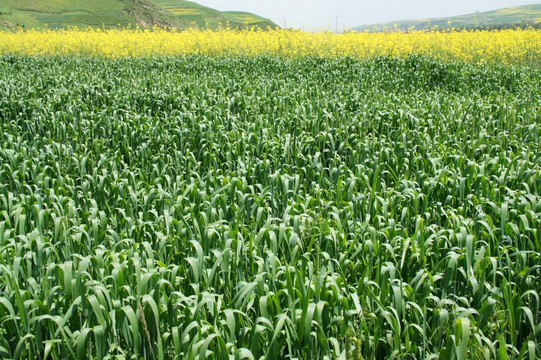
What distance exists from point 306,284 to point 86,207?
3126 millimetres

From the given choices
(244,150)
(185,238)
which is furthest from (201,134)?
(185,238)

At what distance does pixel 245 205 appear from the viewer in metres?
4.78

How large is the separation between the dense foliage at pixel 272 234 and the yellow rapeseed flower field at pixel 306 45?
30.3 ft

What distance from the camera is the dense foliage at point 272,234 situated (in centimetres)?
266

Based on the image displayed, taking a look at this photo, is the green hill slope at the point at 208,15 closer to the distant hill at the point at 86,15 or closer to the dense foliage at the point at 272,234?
the distant hill at the point at 86,15

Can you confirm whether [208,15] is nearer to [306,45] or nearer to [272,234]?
[306,45]

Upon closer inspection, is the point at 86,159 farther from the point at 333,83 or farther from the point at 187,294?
the point at 333,83

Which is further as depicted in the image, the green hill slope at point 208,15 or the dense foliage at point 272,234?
the green hill slope at point 208,15

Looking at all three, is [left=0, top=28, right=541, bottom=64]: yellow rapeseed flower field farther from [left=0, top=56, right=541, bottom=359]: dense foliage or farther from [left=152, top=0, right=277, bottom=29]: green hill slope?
[left=152, top=0, right=277, bottom=29]: green hill slope

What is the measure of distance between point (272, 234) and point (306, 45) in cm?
1874

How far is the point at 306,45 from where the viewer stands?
20797 mm

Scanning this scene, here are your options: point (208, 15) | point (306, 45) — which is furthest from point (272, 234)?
point (208, 15)

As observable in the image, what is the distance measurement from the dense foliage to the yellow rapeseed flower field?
925 cm

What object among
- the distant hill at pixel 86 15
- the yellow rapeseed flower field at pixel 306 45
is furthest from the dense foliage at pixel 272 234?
the distant hill at pixel 86 15
